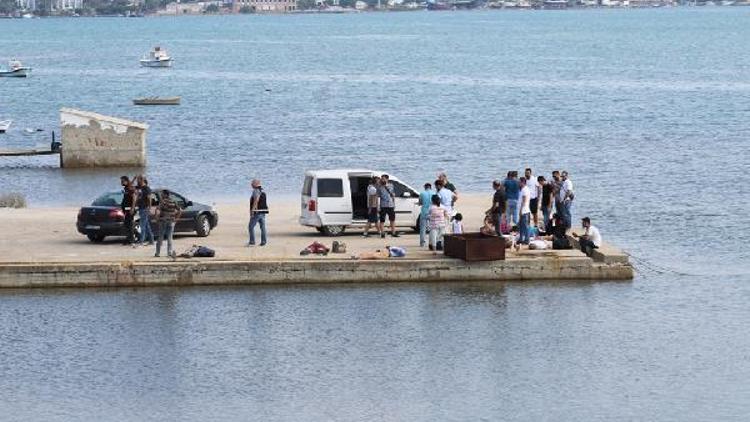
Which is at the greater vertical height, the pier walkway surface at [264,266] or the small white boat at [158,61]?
the pier walkway surface at [264,266]

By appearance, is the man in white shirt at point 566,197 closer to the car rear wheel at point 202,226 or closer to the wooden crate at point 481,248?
the wooden crate at point 481,248

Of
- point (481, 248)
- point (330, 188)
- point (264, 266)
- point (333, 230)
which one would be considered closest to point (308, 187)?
point (330, 188)

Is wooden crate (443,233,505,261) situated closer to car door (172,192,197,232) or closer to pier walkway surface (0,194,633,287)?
pier walkway surface (0,194,633,287)

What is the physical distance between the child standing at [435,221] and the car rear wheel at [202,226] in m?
5.25

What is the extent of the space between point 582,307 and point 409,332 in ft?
12.7

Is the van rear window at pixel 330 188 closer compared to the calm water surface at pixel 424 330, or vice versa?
the calm water surface at pixel 424 330

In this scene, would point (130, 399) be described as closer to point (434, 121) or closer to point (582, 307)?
point (582, 307)

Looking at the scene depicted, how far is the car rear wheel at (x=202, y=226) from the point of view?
36906mm

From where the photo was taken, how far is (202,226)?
3697cm

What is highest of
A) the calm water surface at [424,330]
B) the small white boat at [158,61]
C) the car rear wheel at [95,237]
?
the car rear wheel at [95,237]

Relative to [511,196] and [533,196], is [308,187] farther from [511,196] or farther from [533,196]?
[533,196]

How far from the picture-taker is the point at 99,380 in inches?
1052

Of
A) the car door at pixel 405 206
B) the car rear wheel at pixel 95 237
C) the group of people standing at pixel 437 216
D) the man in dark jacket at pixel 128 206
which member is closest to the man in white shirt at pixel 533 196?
the group of people standing at pixel 437 216

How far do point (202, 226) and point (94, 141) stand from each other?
22.4 m
